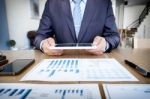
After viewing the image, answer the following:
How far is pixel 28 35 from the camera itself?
15.4 ft

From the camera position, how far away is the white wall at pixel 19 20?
453cm

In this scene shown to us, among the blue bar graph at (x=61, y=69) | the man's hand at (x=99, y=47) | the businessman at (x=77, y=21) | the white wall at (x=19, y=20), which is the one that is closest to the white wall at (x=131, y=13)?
the white wall at (x=19, y=20)

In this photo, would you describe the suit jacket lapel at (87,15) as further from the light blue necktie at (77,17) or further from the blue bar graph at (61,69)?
the blue bar graph at (61,69)

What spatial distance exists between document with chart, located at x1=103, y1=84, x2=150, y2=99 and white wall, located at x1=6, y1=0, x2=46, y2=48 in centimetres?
456

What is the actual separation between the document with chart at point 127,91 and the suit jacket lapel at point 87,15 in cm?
73

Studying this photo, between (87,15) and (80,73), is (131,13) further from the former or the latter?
(80,73)

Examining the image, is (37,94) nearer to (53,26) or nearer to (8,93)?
(8,93)

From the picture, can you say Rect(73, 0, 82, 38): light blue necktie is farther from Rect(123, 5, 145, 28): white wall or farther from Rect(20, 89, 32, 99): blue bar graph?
Rect(123, 5, 145, 28): white wall

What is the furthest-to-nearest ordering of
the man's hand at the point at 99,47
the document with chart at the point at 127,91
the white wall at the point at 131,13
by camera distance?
the white wall at the point at 131,13 → the man's hand at the point at 99,47 → the document with chart at the point at 127,91

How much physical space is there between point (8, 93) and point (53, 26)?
2.79ft

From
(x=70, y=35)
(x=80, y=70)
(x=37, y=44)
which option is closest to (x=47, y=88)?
(x=80, y=70)

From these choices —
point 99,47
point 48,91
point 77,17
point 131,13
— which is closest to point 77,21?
point 77,17

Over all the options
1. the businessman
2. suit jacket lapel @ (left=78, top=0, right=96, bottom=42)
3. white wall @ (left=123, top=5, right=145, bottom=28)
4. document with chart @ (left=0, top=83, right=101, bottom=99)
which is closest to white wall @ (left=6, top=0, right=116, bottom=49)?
the businessman

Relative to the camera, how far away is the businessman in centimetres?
109
